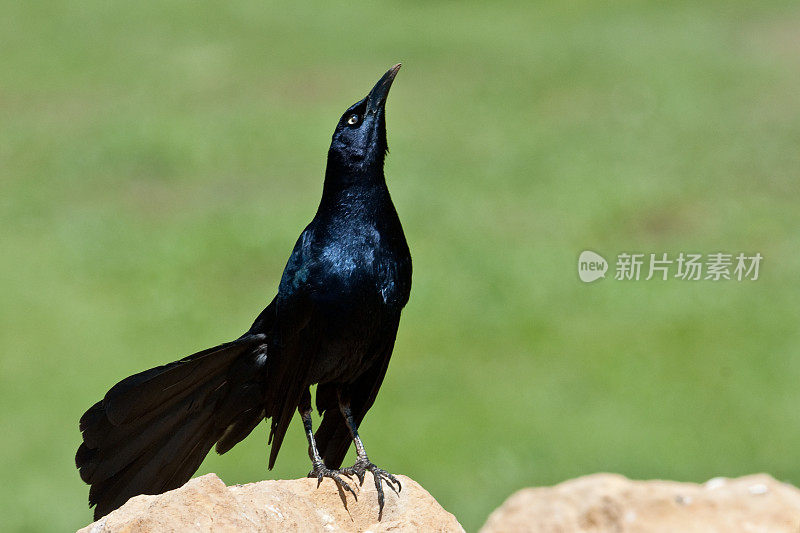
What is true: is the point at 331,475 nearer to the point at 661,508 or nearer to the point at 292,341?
the point at 292,341

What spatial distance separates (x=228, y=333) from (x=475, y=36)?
9.73 m

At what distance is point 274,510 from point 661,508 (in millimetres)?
2503

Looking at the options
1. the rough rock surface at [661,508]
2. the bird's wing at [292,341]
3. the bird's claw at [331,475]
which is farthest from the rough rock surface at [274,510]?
the rough rock surface at [661,508]

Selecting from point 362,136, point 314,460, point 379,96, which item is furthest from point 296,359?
point 379,96

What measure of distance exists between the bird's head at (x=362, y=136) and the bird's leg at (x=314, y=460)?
0.92 m

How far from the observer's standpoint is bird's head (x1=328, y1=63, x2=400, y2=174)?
465 centimetres

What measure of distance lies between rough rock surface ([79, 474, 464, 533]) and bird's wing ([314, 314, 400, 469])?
393 millimetres

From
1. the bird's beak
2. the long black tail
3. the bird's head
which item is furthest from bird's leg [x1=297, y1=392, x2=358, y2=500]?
the bird's beak

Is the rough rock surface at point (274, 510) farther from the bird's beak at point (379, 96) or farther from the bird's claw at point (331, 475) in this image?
the bird's beak at point (379, 96)

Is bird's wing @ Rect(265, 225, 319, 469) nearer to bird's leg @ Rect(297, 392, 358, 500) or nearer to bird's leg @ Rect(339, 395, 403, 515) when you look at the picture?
bird's leg @ Rect(297, 392, 358, 500)

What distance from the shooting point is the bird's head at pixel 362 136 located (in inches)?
183

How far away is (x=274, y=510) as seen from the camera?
4.20 metres

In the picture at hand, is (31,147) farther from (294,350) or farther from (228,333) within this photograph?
(294,350)

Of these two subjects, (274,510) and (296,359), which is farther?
(296,359)
